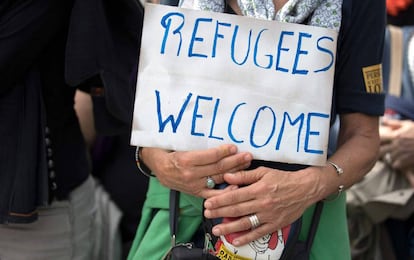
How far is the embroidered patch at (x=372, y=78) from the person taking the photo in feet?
4.36

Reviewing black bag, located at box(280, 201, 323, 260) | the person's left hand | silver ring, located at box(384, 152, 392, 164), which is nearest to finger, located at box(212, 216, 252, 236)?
the person's left hand

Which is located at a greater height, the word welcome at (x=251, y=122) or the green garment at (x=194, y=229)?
the word welcome at (x=251, y=122)

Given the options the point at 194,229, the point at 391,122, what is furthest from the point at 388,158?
the point at 194,229

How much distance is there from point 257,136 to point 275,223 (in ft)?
A: 0.54

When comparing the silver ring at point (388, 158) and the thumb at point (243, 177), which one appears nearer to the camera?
the thumb at point (243, 177)

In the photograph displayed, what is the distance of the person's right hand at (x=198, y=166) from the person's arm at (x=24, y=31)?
41 cm

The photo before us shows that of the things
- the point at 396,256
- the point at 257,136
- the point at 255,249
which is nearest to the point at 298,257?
the point at 255,249

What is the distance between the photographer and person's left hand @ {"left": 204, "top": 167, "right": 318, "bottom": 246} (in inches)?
47.8

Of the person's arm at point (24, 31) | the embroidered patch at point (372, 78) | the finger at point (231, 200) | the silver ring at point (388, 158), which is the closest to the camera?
the finger at point (231, 200)

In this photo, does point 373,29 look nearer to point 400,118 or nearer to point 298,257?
point 298,257

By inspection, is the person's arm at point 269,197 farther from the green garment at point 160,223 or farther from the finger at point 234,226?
the green garment at point 160,223

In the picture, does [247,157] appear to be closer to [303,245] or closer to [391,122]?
[303,245]

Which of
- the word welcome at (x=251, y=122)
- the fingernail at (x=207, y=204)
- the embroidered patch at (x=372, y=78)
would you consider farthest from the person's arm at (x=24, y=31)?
the embroidered patch at (x=372, y=78)

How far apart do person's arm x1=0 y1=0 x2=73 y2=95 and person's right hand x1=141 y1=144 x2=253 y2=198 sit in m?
0.41
